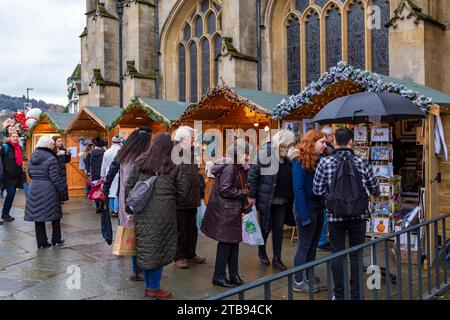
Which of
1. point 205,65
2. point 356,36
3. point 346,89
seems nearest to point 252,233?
point 346,89

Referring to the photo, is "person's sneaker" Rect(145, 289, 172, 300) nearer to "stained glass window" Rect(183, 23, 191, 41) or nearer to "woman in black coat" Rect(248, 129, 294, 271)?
"woman in black coat" Rect(248, 129, 294, 271)

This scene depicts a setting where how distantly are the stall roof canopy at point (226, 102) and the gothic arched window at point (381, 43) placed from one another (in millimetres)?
3386

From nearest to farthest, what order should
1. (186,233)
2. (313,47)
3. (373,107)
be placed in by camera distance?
(373,107), (186,233), (313,47)

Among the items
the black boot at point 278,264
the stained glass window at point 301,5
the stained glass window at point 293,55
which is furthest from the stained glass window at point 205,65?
the black boot at point 278,264

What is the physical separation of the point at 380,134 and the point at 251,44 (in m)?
8.06

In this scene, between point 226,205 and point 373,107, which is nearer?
point 226,205

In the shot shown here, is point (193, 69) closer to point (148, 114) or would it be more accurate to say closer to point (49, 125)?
point (49, 125)

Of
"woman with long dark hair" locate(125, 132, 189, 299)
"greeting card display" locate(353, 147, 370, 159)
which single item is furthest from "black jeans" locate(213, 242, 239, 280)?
"greeting card display" locate(353, 147, 370, 159)

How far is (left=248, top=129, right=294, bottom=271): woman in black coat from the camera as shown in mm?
5617

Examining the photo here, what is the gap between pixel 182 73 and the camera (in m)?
18.8

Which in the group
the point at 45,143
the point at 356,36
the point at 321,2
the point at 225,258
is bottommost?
the point at 225,258
